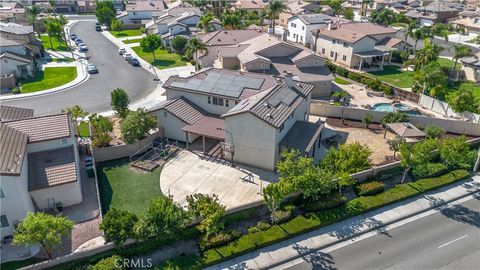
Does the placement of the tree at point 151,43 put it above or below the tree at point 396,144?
above

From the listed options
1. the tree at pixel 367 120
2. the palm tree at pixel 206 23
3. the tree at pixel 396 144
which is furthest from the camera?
Result: the palm tree at pixel 206 23

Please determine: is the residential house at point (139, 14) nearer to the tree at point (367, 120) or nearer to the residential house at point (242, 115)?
the residential house at point (242, 115)

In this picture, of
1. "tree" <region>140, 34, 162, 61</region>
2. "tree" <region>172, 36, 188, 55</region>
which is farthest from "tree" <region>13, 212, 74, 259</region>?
"tree" <region>172, 36, 188, 55</region>

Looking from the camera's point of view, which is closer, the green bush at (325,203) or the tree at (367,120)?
the green bush at (325,203)

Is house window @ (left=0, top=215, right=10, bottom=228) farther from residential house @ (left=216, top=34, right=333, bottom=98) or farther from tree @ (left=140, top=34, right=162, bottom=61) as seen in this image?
tree @ (left=140, top=34, right=162, bottom=61)

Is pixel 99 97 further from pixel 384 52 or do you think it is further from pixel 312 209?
pixel 384 52
